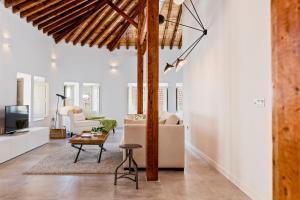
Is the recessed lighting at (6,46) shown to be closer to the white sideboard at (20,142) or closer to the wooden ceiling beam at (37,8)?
the wooden ceiling beam at (37,8)

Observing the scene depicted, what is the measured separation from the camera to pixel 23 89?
7.28 meters

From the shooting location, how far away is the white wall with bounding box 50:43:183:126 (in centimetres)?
1078

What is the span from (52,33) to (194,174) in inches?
278

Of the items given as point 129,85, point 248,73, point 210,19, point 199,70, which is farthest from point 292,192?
point 129,85

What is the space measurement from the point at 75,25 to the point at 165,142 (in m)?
5.85

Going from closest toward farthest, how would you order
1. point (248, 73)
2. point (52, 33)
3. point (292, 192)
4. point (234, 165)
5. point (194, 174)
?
point (292, 192)
point (248, 73)
point (234, 165)
point (194, 174)
point (52, 33)

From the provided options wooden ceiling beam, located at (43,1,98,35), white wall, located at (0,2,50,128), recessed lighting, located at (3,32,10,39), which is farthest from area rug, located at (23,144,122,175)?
wooden ceiling beam, located at (43,1,98,35)

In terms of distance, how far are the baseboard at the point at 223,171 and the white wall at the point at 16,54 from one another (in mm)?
4374

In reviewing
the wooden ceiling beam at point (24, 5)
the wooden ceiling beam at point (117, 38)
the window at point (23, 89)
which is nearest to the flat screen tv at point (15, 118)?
the window at point (23, 89)

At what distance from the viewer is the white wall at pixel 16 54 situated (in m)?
5.95

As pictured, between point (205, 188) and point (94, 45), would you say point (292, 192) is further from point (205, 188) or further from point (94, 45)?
point (94, 45)

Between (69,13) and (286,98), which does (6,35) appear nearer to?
(69,13)

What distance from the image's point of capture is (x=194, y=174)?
437 cm

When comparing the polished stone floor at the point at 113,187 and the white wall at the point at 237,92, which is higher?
the white wall at the point at 237,92
